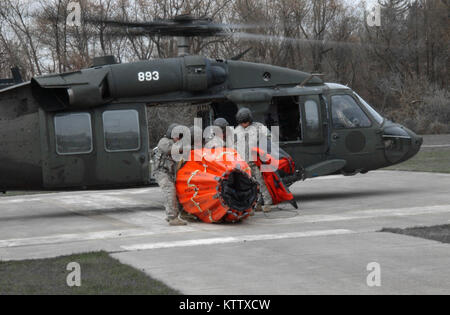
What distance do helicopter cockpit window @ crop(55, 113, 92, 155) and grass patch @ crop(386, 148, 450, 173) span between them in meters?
11.1

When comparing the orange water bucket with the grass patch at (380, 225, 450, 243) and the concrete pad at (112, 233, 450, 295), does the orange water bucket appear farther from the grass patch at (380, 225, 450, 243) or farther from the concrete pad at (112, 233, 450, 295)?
the grass patch at (380, 225, 450, 243)

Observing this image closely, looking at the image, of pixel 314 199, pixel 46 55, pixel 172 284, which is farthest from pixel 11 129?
pixel 46 55

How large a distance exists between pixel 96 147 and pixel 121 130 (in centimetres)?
61

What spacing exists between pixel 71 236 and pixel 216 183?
2544 millimetres

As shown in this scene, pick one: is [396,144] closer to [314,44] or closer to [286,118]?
[286,118]

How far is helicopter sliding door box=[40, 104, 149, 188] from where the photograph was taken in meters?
13.5

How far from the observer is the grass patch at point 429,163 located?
68.6 ft

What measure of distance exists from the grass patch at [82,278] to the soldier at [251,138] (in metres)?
4.64

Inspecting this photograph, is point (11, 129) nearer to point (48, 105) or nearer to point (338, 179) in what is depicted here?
point (48, 105)

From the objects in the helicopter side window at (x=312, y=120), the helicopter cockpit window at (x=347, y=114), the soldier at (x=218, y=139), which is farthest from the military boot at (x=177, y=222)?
the helicopter cockpit window at (x=347, y=114)

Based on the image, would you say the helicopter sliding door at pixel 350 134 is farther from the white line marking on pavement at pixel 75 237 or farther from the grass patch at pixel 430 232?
the white line marking on pavement at pixel 75 237

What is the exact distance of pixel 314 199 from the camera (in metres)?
15.2

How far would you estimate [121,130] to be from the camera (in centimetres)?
1371

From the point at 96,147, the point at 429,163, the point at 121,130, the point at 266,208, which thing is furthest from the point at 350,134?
the point at 429,163
